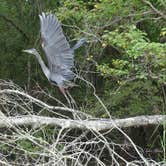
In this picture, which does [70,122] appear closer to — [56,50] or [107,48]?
[56,50]

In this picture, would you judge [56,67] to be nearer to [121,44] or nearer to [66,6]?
[66,6]

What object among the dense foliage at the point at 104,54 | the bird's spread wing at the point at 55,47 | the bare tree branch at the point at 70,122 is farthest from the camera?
the bird's spread wing at the point at 55,47

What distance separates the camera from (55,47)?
14.7 feet

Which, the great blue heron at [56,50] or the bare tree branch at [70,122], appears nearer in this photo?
the bare tree branch at [70,122]

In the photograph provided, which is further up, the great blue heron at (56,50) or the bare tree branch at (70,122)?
the great blue heron at (56,50)

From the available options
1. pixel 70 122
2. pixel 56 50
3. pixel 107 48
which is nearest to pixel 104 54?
pixel 107 48

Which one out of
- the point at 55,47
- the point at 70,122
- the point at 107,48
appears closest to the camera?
the point at 70,122

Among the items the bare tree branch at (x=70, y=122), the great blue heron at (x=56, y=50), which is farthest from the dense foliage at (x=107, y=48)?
the bare tree branch at (x=70, y=122)

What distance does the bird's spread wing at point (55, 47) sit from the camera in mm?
4395

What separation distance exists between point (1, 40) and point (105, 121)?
3514 millimetres

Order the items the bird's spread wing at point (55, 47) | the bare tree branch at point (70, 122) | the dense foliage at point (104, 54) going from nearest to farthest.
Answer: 1. the bare tree branch at point (70, 122)
2. the dense foliage at point (104, 54)
3. the bird's spread wing at point (55, 47)

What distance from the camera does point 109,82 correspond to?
211 inches

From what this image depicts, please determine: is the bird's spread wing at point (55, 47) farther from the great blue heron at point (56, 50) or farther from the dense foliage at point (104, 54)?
the dense foliage at point (104, 54)

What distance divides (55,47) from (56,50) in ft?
0.09
